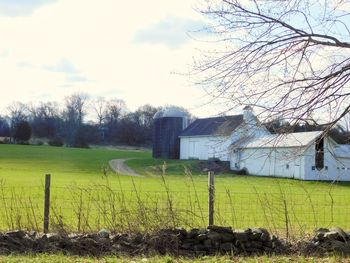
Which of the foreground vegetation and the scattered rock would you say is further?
the scattered rock

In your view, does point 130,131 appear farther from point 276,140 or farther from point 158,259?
point 158,259

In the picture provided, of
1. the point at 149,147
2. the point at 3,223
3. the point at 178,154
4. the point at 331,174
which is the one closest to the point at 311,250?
the point at 3,223

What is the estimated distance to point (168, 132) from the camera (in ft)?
249

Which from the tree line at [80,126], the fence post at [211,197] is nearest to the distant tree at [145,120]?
the tree line at [80,126]

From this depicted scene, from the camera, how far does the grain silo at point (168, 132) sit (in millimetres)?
75062

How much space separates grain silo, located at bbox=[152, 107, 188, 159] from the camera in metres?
75.1

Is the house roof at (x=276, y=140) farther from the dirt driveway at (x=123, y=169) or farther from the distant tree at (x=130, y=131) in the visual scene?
the distant tree at (x=130, y=131)

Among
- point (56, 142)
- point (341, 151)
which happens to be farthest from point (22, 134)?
point (341, 151)

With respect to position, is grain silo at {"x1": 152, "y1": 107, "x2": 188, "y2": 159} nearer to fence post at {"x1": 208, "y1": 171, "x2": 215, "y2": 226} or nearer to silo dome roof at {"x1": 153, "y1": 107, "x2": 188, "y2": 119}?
silo dome roof at {"x1": 153, "y1": 107, "x2": 188, "y2": 119}

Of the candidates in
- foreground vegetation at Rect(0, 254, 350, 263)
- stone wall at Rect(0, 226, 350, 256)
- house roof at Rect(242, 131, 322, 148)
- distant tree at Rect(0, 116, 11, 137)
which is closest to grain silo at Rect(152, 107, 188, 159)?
distant tree at Rect(0, 116, 11, 137)

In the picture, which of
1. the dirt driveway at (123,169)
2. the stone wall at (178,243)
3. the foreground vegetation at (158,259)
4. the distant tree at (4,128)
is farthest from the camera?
the distant tree at (4,128)

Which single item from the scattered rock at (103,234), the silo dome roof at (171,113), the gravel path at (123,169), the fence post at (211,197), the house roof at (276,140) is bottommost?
the gravel path at (123,169)

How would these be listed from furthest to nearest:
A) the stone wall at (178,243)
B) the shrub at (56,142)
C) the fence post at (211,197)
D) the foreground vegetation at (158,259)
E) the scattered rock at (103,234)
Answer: the shrub at (56,142) → the fence post at (211,197) → the scattered rock at (103,234) → the stone wall at (178,243) → the foreground vegetation at (158,259)

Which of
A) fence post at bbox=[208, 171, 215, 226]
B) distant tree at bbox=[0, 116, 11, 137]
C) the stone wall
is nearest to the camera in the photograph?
the stone wall
